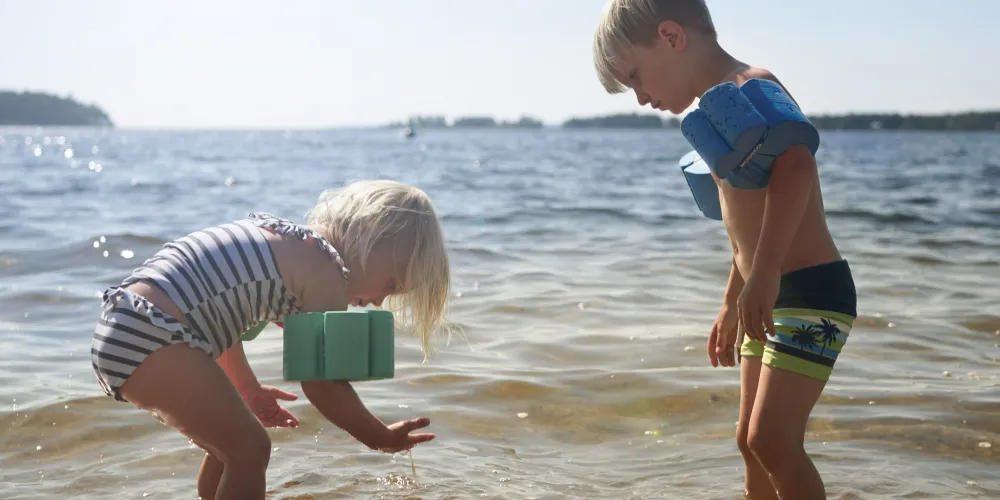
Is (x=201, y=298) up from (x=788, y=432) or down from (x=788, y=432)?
up

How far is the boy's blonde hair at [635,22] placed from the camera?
3010mm

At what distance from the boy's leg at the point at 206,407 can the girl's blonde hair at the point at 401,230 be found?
0.54 metres

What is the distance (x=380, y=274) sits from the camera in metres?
2.94

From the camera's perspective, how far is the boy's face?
3.02m

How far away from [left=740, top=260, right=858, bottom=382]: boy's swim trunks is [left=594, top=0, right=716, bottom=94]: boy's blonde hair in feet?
2.73

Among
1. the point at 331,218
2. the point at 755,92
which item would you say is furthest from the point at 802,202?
the point at 331,218

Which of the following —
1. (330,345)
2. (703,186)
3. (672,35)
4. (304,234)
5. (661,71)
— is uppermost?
(672,35)

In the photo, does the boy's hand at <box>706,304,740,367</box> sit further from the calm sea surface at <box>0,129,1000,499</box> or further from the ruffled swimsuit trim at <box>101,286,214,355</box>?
the ruffled swimsuit trim at <box>101,286,214,355</box>

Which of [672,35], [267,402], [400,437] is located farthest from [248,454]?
[672,35]

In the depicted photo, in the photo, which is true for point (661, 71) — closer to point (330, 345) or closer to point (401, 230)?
point (401, 230)

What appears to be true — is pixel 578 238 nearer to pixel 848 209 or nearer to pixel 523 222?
pixel 523 222

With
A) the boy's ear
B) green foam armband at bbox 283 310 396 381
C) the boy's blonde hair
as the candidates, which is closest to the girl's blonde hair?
green foam armband at bbox 283 310 396 381

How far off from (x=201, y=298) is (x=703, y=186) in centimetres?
166

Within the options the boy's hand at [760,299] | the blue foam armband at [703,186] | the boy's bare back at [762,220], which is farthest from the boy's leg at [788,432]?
the blue foam armband at [703,186]
